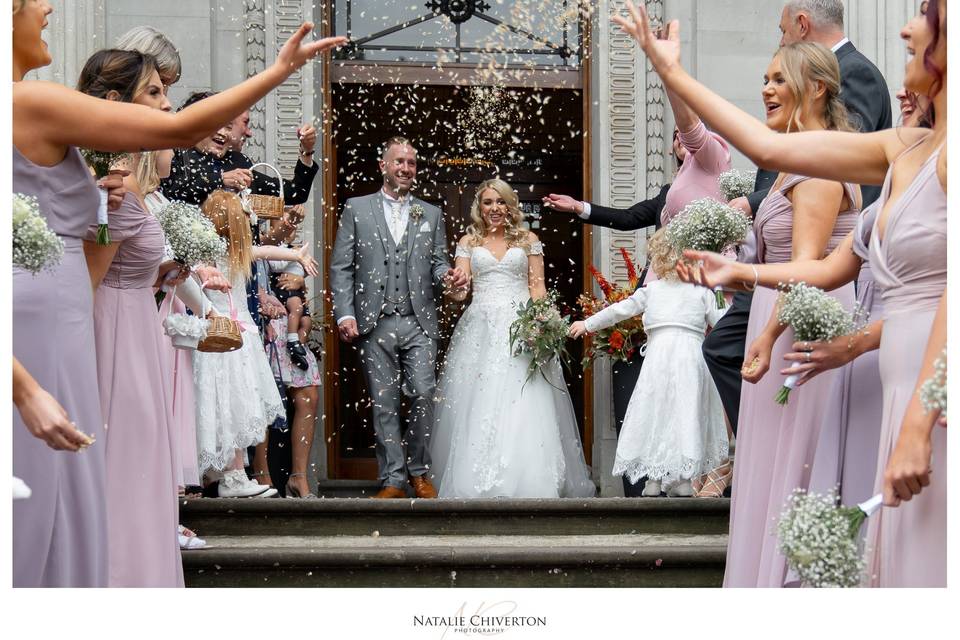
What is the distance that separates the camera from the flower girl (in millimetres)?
7160

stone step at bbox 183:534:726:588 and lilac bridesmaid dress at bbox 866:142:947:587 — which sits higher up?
lilac bridesmaid dress at bbox 866:142:947:587

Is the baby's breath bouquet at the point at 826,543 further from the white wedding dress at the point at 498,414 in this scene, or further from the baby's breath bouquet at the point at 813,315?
the white wedding dress at the point at 498,414

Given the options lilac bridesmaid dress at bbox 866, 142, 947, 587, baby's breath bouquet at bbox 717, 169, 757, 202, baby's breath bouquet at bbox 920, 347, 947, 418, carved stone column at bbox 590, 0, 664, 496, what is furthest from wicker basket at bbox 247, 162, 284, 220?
baby's breath bouquet at bbox 920, 347, 947, 418

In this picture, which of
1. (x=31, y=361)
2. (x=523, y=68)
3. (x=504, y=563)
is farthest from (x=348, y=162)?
(x=31, y=361)

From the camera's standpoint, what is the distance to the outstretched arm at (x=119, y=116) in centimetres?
349

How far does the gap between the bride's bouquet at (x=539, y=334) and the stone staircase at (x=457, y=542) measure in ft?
5.34

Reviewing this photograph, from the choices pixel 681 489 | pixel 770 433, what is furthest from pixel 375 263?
pixel 770 433

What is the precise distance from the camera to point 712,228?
489 centimetres

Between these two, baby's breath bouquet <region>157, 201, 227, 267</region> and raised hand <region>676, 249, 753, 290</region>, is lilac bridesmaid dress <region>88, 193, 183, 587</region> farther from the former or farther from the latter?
raised hand <region>676, 249, 753, 290</region>

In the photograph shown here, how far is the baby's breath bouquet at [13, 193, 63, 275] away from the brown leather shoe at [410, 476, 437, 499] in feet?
15.4

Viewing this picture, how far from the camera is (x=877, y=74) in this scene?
17.7 feet

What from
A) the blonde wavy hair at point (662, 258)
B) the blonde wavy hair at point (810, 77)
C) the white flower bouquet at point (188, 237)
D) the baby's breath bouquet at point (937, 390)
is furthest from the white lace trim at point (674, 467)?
the baby's breath bouquet at point (937, 390)

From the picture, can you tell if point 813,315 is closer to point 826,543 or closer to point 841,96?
point 826,543
